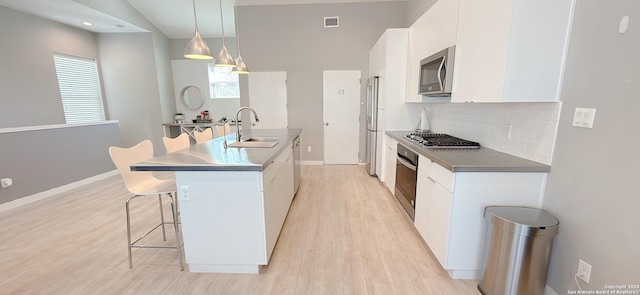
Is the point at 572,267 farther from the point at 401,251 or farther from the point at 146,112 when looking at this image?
the point at 146,112

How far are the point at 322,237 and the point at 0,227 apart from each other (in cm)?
359

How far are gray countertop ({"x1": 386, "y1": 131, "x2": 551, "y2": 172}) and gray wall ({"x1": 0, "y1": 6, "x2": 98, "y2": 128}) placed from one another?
5.75 metres

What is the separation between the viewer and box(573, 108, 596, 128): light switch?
1.45 metres

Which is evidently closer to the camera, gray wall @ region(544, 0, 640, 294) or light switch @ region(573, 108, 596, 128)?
gray wall @ region(544, 0, 640, 294)

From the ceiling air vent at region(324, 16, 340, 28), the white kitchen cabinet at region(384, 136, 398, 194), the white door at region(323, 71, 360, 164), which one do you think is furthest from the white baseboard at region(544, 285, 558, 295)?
the ceiling air vent at region(324, 16, 340, 28)

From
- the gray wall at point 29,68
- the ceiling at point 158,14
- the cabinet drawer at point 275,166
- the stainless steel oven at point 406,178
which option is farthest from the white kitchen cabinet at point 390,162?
the gray wall at point 29,68

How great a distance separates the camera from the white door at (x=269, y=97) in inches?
207

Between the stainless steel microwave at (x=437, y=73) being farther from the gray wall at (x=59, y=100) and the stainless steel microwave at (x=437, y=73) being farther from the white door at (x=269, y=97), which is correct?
the gray wall at (x=59, y=100)

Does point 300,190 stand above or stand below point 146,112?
below

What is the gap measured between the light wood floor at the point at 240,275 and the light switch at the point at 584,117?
51.0 inches

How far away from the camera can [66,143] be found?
405 cm

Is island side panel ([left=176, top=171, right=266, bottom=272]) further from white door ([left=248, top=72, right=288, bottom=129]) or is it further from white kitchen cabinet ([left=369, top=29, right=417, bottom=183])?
white door ([left=248, top=72, right=288, bottom=129])

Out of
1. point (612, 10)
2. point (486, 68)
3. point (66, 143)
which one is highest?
point (612, 10)

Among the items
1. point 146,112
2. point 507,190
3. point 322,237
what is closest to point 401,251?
point 322,237
